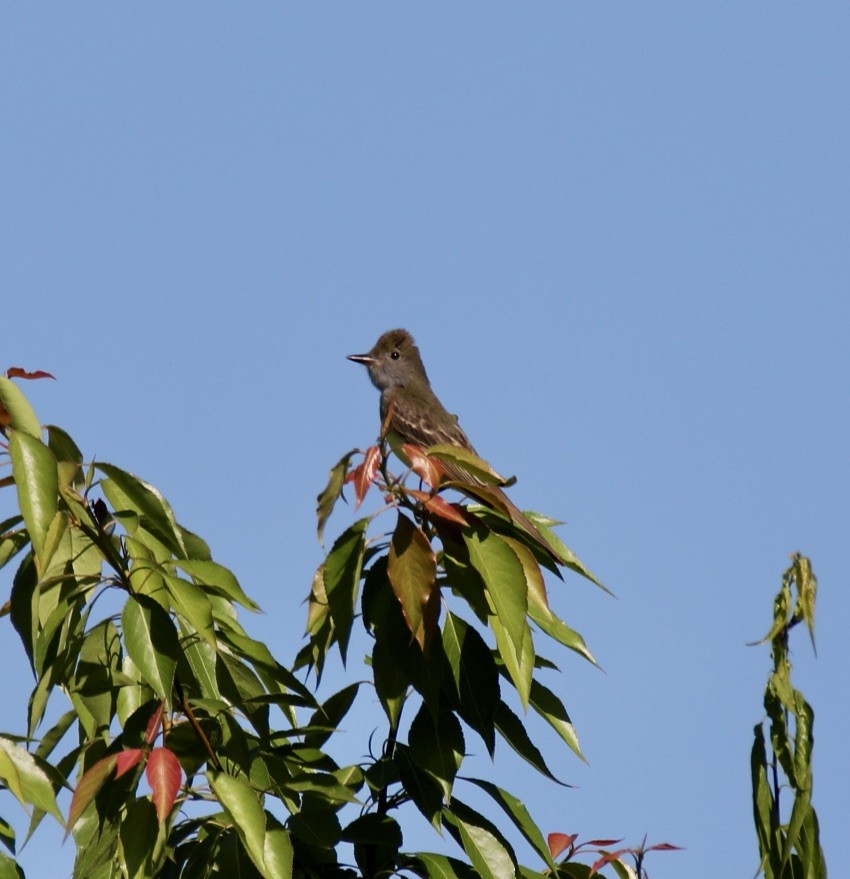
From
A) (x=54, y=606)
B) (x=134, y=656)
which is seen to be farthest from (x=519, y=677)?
(x=54, y=606)

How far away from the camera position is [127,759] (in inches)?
96.9

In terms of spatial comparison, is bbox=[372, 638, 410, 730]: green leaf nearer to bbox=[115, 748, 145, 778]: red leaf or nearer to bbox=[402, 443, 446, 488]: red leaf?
bbox=[402, 443, 446, 488]: red leaf

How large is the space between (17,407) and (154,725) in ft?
2.12

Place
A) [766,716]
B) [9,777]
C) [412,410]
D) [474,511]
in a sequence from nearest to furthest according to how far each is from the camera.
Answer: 1. [9,777]
2. [766,716]
3. [474,511]
4. [412,410]

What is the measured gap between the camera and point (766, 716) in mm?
2584

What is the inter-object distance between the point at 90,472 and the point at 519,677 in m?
0.96

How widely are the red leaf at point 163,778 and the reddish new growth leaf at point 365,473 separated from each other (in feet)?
2.17

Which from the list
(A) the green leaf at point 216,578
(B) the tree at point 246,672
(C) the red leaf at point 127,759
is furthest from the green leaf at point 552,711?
(C) the red leaf at point 127,759

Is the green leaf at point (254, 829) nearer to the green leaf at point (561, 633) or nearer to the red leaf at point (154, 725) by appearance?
the red leaf at point (154, 725)

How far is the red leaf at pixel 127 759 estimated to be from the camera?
2.44 m

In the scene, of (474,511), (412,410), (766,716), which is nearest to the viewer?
(766,716)

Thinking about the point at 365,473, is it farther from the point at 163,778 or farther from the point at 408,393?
the point at 408,393

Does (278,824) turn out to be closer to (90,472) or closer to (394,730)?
(394,730)

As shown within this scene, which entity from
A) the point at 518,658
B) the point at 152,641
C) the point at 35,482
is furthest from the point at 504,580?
the point at 35,482
